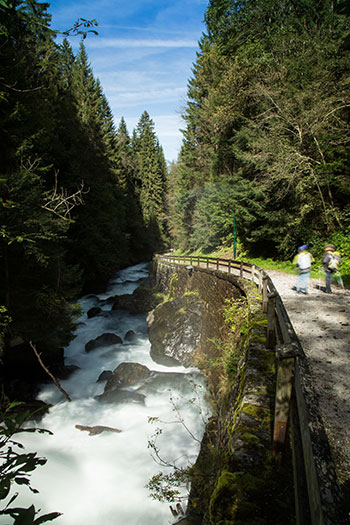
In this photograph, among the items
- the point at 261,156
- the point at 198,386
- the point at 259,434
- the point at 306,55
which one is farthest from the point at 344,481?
the point at 306,55

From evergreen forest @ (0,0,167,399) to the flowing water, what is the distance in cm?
198

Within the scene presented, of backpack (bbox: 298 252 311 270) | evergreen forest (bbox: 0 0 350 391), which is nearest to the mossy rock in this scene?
evergreen forest (bbox: 0 0 350 391)

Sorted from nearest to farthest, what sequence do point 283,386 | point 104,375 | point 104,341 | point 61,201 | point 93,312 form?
point 283,386 < point 61,201 < point 104,375 < point 104,341 < point 93,312

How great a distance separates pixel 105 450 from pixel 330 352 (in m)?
6.94

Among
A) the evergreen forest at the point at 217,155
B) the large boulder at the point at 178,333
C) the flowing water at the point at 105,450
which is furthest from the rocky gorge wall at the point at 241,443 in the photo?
the evergreen forest at the point at 217,155

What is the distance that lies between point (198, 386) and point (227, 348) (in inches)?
104

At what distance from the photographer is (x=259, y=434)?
2.91 m

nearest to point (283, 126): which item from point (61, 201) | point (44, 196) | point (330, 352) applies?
point (44, 196)

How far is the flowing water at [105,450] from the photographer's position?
19.7ft

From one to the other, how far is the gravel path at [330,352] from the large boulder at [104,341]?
9587 millimetres

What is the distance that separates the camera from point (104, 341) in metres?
14.6

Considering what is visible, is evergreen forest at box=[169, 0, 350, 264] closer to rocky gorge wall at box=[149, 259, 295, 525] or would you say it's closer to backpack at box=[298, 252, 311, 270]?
backpack at box=[298, 252, 311, 270]

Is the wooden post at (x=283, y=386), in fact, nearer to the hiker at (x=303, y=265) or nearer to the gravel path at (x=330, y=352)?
the gravel path at (x=330, y=352)

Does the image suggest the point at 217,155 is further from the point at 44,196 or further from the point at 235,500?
the point at 235,500
